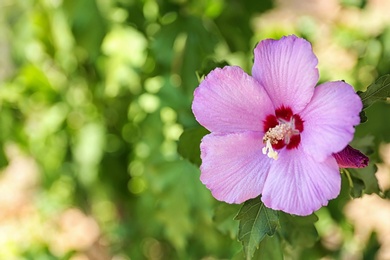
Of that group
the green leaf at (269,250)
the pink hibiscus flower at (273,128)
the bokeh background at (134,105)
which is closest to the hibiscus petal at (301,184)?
the pink hibiscus flower at (273,128)

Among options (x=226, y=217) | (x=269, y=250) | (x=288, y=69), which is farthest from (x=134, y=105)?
(x=288, y=69)

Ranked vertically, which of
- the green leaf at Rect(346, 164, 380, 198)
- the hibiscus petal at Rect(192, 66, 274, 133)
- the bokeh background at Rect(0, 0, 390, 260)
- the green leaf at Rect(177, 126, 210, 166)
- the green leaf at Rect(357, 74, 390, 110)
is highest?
the hibiscus petal at Rect(192, 66, 274, 133)

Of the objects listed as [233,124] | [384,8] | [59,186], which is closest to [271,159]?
[233,124]

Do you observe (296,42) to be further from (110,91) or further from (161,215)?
(110,91)

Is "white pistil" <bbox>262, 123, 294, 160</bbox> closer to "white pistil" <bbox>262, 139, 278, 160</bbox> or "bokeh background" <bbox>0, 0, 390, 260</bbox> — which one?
"white pistil" <bbox>262, 139, 278, 160</bbox>

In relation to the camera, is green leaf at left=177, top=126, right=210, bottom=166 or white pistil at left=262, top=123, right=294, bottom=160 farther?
green leaf at left=177, top=126, right=210, bottom=166

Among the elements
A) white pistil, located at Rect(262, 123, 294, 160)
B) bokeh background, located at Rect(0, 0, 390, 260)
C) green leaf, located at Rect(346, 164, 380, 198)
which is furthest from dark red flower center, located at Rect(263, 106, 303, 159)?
bokeh background, located at Rect(0, 0, 390, 260)

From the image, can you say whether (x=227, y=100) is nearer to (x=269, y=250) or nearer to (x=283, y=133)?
(x=283, y=133)
